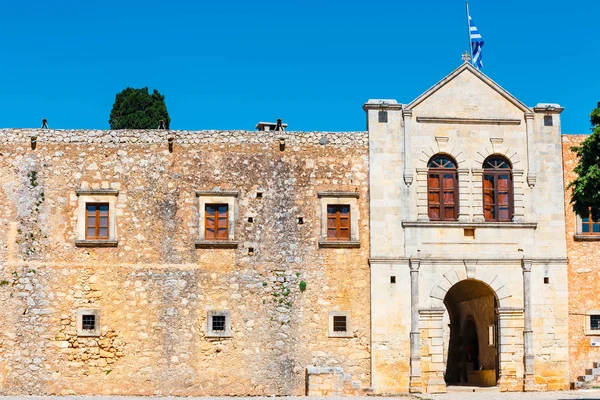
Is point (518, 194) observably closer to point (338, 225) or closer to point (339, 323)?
point (338, 225)

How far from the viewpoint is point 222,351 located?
30906mm

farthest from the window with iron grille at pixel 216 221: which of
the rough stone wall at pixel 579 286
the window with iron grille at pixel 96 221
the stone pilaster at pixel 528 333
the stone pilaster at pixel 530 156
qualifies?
the rough stone wall at pixel 579 286

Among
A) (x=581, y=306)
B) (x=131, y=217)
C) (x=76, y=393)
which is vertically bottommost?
(x=76, y=393)

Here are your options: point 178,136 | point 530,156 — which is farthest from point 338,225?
point 530,156

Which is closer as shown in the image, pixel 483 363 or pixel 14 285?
pixel 14 285

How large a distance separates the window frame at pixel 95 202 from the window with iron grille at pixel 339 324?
6713 mm

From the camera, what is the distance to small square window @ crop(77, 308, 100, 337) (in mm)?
30703

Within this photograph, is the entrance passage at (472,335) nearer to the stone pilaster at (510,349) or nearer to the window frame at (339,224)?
the stone pilaster at (510,349)

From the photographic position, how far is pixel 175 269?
102ft

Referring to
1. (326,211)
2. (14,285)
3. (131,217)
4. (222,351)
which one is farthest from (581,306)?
(14,285)

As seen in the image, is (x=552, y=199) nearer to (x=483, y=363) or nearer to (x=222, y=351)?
(x=483, y=363)

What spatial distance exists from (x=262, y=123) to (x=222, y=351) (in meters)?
7.59

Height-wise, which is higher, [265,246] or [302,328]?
[265,246]

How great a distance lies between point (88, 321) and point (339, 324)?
23.6 feet
